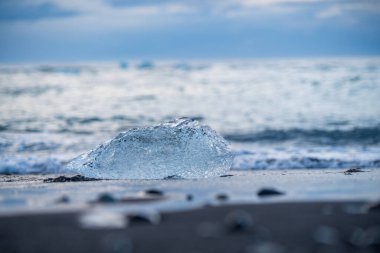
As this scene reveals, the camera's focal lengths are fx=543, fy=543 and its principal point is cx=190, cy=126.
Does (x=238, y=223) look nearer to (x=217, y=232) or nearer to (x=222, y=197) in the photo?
(x=217, y=232)

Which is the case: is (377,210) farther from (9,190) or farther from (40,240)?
(9,190)

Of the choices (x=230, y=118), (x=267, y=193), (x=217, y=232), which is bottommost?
(x=230, y=118)

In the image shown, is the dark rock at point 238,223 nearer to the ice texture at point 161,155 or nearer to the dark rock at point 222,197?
the dark rock at point 222,197

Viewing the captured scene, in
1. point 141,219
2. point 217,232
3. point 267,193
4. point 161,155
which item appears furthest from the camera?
point 161,155

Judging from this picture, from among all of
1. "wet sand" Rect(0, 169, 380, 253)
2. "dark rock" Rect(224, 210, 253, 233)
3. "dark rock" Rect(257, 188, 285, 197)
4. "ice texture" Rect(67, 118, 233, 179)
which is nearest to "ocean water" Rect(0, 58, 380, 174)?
"ice texture" Rect(67, 118, 233, 179)

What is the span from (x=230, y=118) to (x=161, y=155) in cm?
793

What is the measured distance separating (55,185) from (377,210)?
3.24m

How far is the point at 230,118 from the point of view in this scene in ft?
45.3

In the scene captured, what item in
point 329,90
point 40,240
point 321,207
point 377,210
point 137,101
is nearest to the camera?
point 40,240

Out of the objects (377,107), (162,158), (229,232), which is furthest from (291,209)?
(377,107)

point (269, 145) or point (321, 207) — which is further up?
point (321, 207)

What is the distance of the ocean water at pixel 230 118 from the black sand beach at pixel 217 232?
165 inches

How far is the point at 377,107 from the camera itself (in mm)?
14789

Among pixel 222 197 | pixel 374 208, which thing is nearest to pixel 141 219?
pixel 222 197
